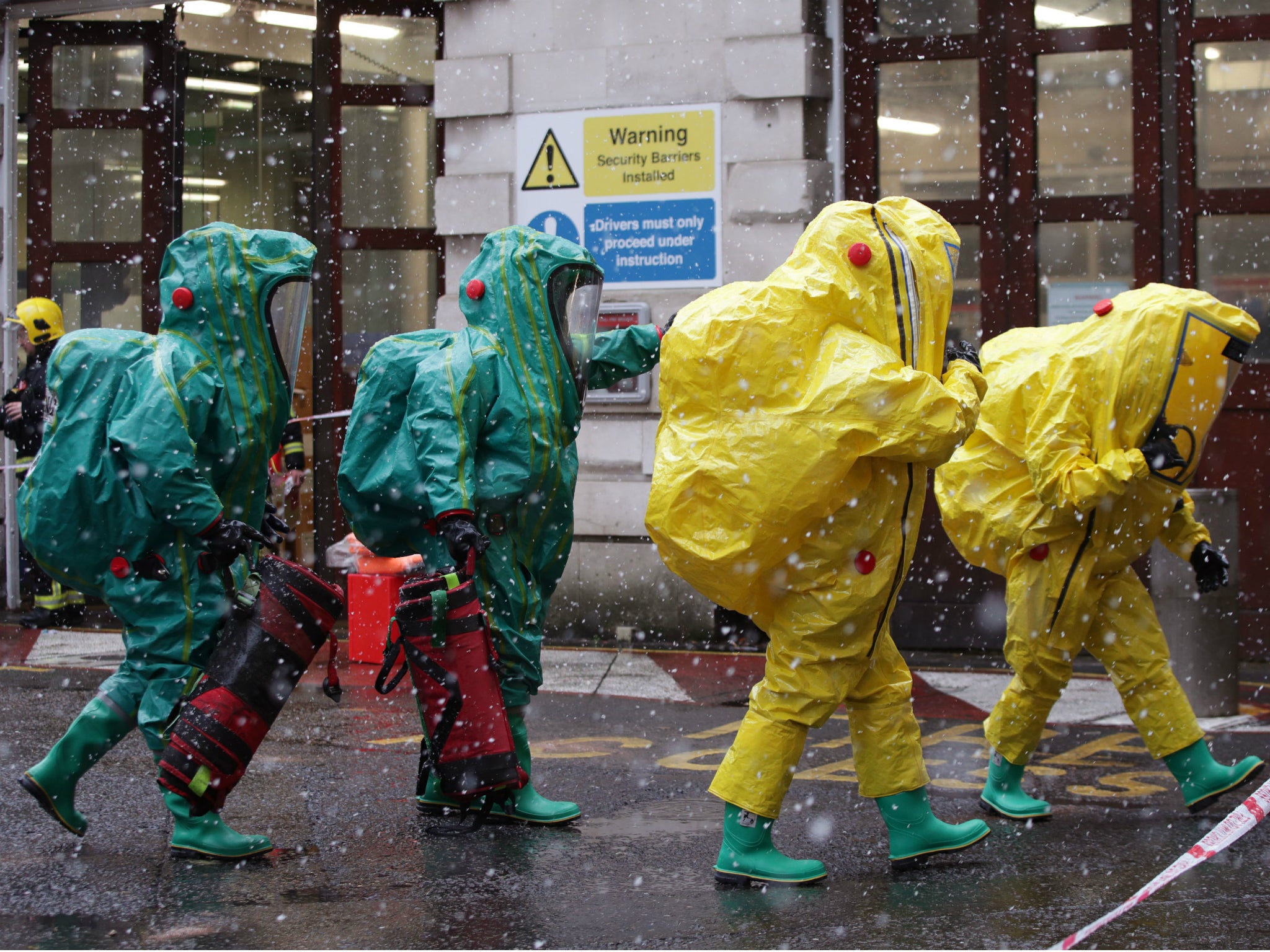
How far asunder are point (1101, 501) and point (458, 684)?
2066mm

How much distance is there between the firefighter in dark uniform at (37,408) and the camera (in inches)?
368

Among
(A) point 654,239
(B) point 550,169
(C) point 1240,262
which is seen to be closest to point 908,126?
(A) point 654,239

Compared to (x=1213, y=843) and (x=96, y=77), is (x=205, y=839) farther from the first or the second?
(x=96, y=77)

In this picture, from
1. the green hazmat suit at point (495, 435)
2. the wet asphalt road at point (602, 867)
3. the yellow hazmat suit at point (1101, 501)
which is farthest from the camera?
the yellow hazmat suit at point (1101, 501)

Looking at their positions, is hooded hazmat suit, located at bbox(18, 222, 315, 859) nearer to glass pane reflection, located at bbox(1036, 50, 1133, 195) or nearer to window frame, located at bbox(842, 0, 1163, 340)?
window frame, located at bbox(842, 0, 1163, 340)

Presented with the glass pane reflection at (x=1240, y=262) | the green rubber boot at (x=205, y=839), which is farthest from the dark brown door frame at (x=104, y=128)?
the green rubber boot at (x=205, y=839)

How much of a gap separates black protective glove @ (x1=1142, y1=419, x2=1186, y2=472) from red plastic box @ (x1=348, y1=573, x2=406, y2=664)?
4.61m

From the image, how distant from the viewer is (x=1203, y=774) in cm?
498

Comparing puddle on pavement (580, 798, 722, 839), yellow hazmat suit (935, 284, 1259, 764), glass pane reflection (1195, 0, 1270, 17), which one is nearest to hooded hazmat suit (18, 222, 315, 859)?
puddle on pavement (580, 798, 722, 839)

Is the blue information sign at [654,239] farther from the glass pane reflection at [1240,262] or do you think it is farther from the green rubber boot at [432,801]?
the green rubber boot at [432,801]

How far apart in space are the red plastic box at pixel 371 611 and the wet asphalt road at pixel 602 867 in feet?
6.86

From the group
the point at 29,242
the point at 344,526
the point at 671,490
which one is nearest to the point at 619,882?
the point at 671,490

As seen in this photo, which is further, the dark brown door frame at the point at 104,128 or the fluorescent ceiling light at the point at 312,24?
the dark brown door frame at the point at 104,128

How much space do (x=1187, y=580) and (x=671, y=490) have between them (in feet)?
12.1
